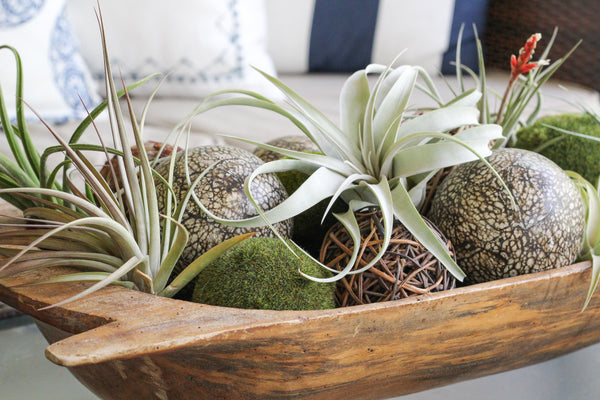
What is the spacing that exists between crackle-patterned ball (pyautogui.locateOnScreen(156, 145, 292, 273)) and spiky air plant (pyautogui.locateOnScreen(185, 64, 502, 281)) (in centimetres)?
3

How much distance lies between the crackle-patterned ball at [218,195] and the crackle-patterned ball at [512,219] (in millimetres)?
162

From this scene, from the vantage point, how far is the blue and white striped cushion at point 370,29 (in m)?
1.75

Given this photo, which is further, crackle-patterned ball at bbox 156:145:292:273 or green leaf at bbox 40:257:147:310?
crackle-patterned ball at bbox 156:145:292:273

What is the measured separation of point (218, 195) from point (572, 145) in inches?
17.6

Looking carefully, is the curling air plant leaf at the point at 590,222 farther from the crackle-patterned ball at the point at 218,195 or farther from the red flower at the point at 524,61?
the crackle-patterned ball at the point at 218,195

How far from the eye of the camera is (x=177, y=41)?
58.0 inches

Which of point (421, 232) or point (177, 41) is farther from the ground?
point (421, 232)

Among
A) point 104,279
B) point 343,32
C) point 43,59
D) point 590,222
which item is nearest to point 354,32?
point 343,32

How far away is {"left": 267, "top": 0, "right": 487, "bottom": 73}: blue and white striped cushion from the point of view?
1.75m

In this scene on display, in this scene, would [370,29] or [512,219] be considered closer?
[512,219]

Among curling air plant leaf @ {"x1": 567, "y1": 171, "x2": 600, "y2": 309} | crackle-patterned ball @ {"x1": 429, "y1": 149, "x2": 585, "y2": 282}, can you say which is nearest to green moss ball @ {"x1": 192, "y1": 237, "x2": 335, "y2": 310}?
crackle-patterned ball @ {"x1": 429, "y1": 149, "x2": 585, "y2": 282}

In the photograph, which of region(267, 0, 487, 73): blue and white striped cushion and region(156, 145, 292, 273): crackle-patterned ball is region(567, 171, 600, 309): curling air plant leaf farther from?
region(267, 0, 487, 73): blue and white striped cushion

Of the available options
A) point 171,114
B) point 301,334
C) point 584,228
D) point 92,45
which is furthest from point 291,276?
point 92,45

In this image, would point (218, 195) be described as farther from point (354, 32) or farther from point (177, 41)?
point (354, 32)
